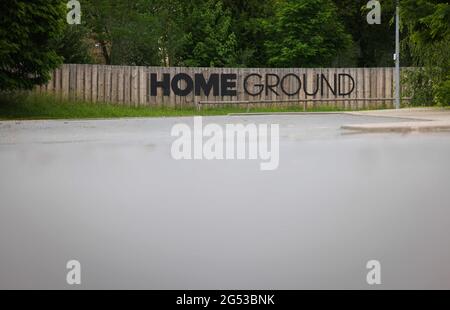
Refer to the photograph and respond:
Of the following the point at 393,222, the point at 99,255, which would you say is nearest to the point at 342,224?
the point at 393,222

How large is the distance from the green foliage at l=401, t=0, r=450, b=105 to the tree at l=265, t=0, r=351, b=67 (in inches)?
525

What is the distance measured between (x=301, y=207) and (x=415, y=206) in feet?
4.41

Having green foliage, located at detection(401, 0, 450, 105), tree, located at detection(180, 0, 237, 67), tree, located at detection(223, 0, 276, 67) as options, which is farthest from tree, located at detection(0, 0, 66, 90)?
tree, located at detection(223, 0, 276, 67)

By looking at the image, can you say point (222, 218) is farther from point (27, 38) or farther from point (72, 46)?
point (72, 46)

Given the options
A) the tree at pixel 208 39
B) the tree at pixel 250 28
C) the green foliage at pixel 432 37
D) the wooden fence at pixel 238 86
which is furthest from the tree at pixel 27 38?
the tree at pixel 250 28

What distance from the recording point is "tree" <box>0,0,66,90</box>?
2884 centimetres

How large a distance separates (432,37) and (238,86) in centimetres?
1354

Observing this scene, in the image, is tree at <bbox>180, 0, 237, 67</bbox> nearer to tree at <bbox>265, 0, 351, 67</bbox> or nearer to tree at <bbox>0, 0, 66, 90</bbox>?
tree at <bbox>265, 0, 351, 67</bbox>

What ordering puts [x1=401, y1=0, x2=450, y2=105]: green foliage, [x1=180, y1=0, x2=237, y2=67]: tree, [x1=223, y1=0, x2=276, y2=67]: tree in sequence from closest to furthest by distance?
1. [x1=401, y1=0, x2=450, y2=105]: green foliage
2. [x1=180, y1=0, x2=237, y2=67]: tree
3. [x1=223, y1=0, x2=276, y2=67]: tree

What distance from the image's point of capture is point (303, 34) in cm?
4909

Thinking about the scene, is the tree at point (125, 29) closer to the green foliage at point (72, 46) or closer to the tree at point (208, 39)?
the tree at point (208, 39)

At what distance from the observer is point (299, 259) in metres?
6.65

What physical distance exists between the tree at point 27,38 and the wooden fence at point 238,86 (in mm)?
5434

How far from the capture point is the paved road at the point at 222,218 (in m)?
6.26
